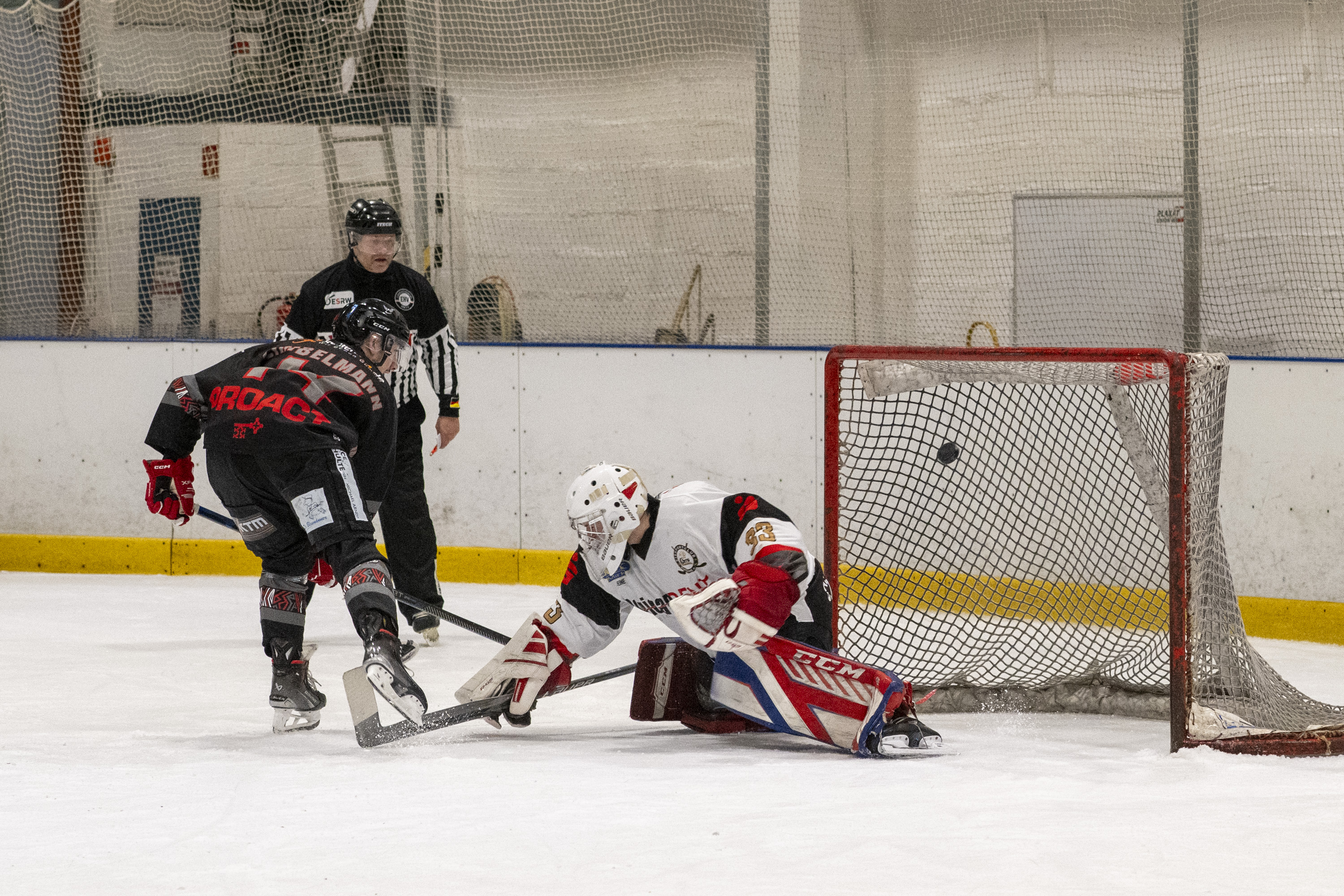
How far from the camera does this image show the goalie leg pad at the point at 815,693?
2730 millimetres

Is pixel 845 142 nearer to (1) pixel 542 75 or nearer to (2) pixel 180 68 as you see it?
(1) pixel 542 75

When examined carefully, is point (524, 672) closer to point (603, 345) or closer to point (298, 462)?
point (298, 462)

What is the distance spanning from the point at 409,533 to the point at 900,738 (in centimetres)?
202

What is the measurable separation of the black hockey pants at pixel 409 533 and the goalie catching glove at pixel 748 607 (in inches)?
69.3

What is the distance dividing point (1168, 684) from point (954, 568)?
3.25 ft

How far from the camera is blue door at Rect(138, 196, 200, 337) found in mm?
6141

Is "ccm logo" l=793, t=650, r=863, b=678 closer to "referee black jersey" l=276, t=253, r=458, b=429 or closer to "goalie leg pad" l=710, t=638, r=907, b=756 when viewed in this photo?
"goalie leg pad" l=710, t=638, r=907, b=756

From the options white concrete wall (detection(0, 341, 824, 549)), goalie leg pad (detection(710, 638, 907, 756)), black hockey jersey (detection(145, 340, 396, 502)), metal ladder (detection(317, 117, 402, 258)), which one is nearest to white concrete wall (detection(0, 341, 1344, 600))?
white concrete wall (detection(0, 341, 824, 549))

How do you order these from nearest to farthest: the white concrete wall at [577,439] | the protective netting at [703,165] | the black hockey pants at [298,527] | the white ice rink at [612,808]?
the white ice rink at [612,808] < the black hockey pants at [298,527] < the white concrete wall at [577,439] < the protective netting at [703,165]

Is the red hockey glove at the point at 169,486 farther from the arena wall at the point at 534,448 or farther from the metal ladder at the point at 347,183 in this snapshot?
the metal ladder at the point at 347,183

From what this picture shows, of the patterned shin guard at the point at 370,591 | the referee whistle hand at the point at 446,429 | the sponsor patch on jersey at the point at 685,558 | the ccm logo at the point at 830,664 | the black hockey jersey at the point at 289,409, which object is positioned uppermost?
the black hockey jersey at the point at 289,409

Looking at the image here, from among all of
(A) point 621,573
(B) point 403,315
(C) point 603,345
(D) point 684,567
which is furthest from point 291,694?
(C) point 603,345

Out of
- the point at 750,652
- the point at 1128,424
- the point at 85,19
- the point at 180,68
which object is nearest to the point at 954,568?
the point at 1128,424

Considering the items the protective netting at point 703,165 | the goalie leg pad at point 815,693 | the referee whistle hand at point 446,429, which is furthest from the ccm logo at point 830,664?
the protective netting at point 703,165
